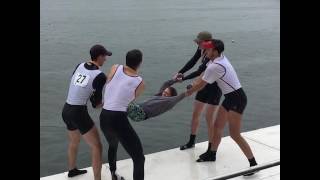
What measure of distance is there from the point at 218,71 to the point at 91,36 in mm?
27267

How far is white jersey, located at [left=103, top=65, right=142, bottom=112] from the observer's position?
5.70 meters

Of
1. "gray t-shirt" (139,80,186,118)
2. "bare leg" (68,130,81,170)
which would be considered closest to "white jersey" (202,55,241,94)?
"gray t-shirt" (139,80,186,118)

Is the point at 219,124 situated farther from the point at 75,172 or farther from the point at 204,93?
the point at 75,172

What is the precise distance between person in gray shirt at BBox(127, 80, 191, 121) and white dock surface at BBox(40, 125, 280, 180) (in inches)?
45.0

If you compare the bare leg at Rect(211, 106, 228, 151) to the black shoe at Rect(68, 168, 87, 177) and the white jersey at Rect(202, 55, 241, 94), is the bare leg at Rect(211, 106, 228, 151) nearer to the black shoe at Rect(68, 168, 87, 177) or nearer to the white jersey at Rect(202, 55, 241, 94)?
the white jersey at Rect(202, 55, 241, 94)

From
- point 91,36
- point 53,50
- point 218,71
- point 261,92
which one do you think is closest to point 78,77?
point 218,71

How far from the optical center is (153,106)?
6531 mm

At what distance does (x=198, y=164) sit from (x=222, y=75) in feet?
5.59

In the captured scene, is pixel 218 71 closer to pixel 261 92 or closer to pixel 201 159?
pixel 201 159

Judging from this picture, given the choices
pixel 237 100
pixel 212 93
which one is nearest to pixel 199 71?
pixel 212 93

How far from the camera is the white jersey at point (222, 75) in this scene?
21.5ft

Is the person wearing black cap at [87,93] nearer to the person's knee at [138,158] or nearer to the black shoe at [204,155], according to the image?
the person's knee at [138,158]

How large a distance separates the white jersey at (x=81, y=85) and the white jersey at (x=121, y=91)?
1.14ft
